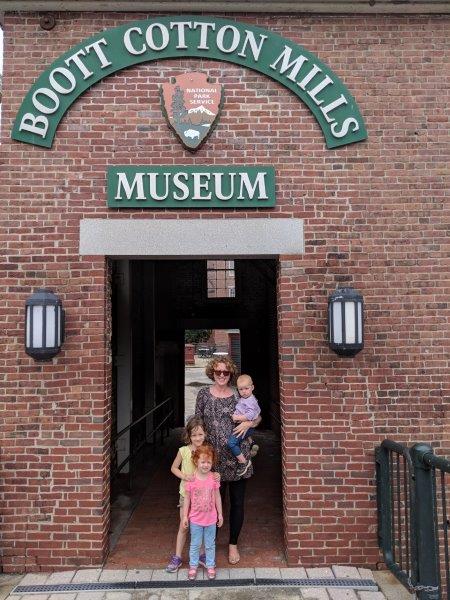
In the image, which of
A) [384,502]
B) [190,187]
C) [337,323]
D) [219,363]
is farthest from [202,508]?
[190,187]

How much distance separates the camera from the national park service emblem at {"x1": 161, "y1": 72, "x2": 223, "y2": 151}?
15.4 feet

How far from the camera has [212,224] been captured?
183 inches

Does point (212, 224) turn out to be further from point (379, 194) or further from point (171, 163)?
point (379, 194)

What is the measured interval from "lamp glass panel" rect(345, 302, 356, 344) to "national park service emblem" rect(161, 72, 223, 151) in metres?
2.10

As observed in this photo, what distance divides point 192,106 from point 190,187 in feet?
2.60

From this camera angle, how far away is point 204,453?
13.5ft

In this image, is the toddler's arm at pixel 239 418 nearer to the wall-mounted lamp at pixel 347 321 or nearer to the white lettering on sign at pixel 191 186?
the wall-mounted lamp at pixel 347 321

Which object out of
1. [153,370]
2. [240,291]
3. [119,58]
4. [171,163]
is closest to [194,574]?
[171,163]

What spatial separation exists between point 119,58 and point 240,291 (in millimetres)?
8822

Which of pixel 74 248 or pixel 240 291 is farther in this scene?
pixel 240 291

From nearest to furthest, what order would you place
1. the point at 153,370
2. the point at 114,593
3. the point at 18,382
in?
the point at 114,593 → the point at 18,382 → the point at 153,370

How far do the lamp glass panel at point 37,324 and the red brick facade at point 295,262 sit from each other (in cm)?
34

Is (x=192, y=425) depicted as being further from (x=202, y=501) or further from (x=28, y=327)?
(x=28, y=327)

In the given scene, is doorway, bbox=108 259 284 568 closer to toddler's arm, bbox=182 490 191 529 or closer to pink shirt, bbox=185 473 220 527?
toddler's arm, bbox=182 490 191 529
